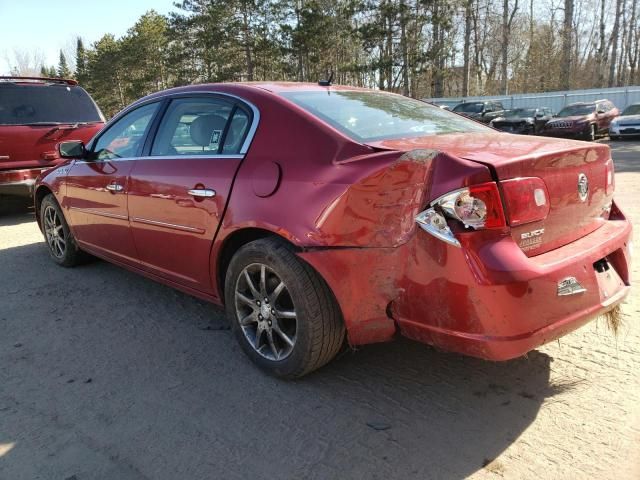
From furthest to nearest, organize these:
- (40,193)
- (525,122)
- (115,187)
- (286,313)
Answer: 1. (525,122)
2. (40,193)
3. (115,187)
4. (286,313)

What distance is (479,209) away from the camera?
224 centimetres

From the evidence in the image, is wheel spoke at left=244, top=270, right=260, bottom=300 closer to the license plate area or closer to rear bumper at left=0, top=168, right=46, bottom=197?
the license plate area

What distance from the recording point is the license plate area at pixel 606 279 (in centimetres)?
254

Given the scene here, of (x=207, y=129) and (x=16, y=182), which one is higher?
(x=207, y=129)

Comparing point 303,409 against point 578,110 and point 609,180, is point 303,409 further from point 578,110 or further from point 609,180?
point 578,110

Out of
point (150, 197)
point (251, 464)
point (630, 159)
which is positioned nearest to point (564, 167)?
point (251, 464)

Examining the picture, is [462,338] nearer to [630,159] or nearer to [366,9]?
[630,159]

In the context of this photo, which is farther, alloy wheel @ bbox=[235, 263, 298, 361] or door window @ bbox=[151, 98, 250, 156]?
door window @ bbox=[151, 98, 250, 156]

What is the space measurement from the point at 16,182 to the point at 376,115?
632 centimetres

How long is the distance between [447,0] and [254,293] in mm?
36360

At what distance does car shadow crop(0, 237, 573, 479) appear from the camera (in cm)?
235

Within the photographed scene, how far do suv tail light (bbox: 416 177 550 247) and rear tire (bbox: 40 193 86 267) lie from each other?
397 centimetres

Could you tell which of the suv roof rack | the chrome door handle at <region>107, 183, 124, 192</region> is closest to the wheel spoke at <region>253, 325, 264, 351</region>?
the chrome door handle at <region>107, 183, 124, 192</region>

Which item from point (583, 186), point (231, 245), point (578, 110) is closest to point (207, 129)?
point (231, 245)
